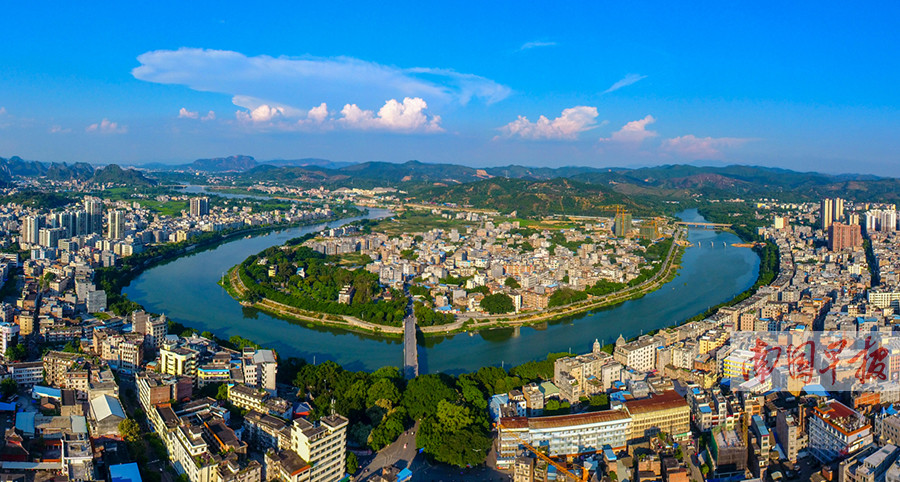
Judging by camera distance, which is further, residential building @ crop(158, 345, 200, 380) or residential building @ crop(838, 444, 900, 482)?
residential building @ crop(158, 345, 200, 380)

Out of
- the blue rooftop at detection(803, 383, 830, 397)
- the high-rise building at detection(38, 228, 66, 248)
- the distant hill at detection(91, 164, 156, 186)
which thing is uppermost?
the distant hill at detection(91, 164, 156, 186)

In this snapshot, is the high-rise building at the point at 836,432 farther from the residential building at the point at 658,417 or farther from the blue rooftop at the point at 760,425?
the residential building at the point at 658,417

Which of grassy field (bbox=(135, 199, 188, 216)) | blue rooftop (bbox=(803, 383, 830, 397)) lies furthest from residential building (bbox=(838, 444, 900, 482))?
grassy field (bbox=(135, 199, 188, 216))

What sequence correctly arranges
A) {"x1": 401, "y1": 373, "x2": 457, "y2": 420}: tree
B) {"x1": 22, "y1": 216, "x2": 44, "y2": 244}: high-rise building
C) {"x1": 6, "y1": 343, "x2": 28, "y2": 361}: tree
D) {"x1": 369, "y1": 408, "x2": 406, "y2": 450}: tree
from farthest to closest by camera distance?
1. {"x1": 22, "y1": 216, "x2": 44, "y2": 244}: high-rise building
2. {"x1": 6, "y1": 343, "x2": 28, "y2": 361}: tree
3. {"x1": 401, "y1": 373, "x2": 457, "y2": 420}: tree
4. {"x1": 369, "y1": 408, "x2": 406, "y2": 450}: tree

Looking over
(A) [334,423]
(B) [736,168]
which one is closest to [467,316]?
(A) [334,423]

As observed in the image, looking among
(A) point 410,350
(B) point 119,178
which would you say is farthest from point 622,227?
(B) point 119,178

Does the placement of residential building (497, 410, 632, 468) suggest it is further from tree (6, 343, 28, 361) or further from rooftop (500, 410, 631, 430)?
tree (6, 343, 28, 361)

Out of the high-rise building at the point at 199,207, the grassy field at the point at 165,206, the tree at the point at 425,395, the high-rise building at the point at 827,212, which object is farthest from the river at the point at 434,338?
the grassy field at the point at 165,206

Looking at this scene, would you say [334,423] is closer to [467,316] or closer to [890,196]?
[467,316]

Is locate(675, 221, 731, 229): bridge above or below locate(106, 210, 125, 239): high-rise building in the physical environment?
above
